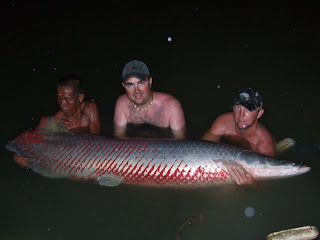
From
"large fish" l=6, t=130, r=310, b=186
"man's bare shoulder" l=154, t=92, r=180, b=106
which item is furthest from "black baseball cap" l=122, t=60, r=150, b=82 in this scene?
"large fish" l=6, t=130, r=310, b=186

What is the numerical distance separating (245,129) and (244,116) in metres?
0.28

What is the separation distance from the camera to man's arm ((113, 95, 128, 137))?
4.61 m

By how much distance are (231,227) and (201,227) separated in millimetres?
350

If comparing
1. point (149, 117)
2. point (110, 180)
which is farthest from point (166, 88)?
point (110, 180)

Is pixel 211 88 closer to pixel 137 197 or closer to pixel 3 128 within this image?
pixel 137 197

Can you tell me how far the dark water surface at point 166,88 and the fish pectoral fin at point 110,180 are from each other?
1.82ft

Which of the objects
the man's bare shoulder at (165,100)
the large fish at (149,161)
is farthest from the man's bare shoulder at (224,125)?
the large fish at (149,161)

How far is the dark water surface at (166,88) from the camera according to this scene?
3629 mm

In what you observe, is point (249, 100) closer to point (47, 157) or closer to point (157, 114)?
point (157, 114)

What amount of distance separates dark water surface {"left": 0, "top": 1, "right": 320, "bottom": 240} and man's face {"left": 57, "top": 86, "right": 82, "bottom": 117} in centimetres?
92

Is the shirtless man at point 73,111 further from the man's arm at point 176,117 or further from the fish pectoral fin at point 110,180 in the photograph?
the man's arm at point 176,117

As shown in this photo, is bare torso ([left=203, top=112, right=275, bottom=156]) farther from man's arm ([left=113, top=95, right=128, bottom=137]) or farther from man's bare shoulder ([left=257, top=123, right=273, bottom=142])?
man's arm ([left=113, top=95, right=128, bottom=137])

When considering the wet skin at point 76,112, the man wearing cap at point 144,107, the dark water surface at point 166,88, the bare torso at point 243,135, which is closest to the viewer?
the dark water surface at point 166,88

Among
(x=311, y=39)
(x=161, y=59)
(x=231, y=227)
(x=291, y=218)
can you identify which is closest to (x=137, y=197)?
(x=231, y=227)
